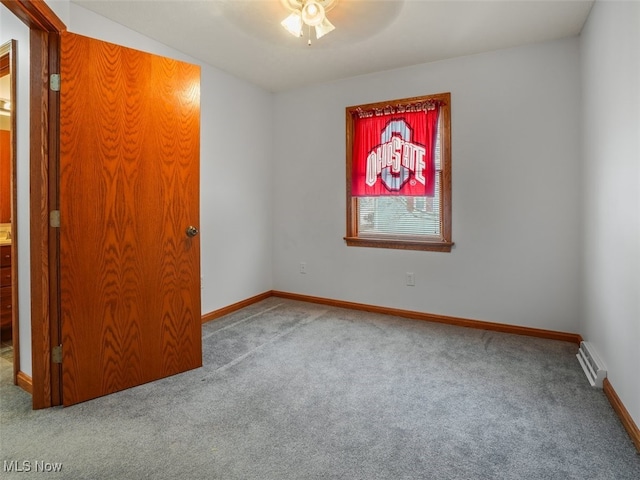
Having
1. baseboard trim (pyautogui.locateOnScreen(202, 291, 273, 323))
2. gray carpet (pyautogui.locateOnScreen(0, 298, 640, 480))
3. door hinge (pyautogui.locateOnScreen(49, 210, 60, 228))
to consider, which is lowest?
gray carpet (pyautogui.locateOnScreen(0, 298, 640, 480))

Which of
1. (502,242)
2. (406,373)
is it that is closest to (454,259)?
(502,242)

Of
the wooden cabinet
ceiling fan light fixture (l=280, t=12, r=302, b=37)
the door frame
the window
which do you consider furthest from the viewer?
the window

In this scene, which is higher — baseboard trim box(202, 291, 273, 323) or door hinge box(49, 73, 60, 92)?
door hinge box(49, 73, 60, 92)

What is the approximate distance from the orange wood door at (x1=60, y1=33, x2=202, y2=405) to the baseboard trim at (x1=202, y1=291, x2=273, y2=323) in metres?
1.08

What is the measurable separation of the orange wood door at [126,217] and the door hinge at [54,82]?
3 cm

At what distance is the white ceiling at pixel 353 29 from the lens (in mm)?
2482

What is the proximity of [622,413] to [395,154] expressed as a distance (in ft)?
8.72

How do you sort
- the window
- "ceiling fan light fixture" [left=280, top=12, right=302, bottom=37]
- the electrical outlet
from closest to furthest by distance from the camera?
"ceiling fan light fixture" [left=280, top=12, right=302, bottom=37], the window, the electrical outlet

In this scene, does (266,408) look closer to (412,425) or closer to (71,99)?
(412,425)

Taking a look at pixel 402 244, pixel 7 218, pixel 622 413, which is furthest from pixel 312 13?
pixel 7 218

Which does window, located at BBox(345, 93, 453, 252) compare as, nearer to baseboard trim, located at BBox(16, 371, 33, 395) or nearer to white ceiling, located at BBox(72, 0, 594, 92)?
white ceiling, located at BBox(72, 0, 594, 92)

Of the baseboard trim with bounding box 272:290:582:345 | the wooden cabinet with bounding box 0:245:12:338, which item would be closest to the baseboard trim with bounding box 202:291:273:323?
the baseboard trim with bounding box 272:290:582:345

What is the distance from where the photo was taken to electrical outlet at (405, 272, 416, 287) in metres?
3.70

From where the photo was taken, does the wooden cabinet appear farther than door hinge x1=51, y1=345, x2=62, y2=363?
Yes
